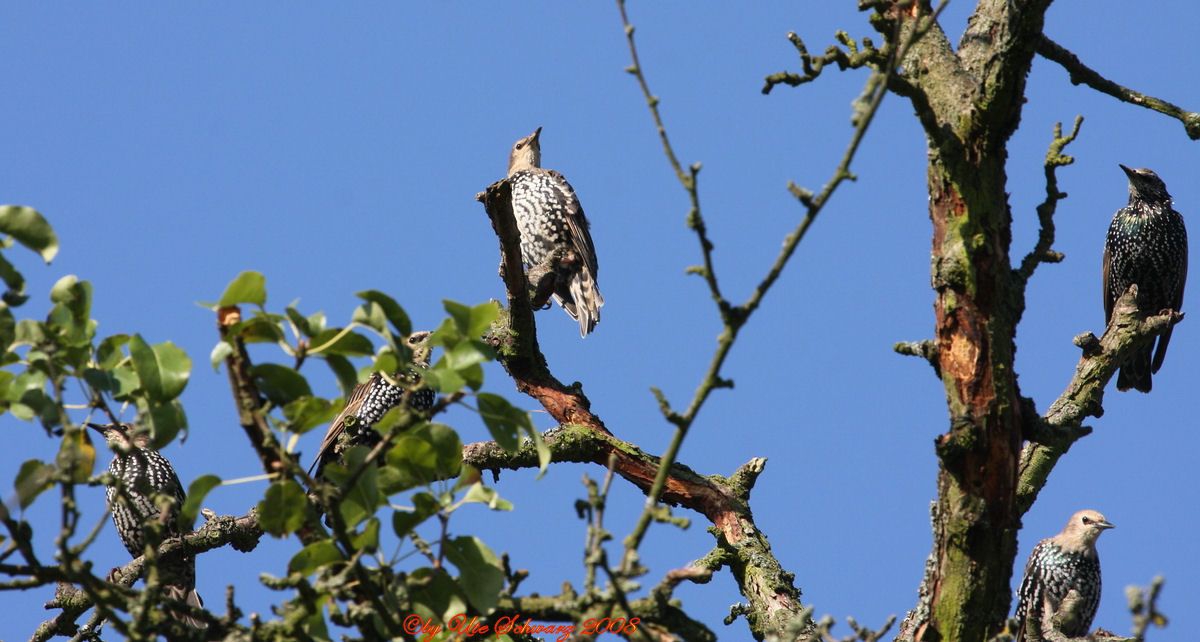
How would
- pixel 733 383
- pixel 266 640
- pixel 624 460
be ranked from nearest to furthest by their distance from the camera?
pixel 733 383
pixel 266 640
pixel 624 460

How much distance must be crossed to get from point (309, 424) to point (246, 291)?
31 centimetres

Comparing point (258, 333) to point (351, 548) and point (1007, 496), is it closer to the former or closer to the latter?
point (351, 548)

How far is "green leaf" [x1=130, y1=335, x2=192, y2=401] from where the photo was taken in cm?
295

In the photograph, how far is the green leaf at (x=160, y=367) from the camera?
116 inches

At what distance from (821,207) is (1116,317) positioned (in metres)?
4.49

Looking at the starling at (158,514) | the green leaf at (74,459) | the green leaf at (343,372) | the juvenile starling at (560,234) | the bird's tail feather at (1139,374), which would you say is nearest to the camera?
the green leaf at (74,459)

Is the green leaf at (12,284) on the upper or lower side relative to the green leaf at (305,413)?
upper

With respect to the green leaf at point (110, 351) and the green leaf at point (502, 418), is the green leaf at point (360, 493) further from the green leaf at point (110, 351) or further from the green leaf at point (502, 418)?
the green leaf at point (110, 351)

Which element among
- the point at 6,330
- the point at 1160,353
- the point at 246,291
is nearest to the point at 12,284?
the point at 6,330

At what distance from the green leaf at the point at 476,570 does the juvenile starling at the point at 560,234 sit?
5465 mm

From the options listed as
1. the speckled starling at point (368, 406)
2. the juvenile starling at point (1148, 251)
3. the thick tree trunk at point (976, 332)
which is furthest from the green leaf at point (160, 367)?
the juvenile starling at point (1148, 251)

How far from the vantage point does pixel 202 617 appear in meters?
3.16

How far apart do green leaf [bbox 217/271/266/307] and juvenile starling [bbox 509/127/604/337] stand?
19.1 feet

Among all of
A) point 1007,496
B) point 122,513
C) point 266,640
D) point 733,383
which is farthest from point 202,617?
point 122,513
